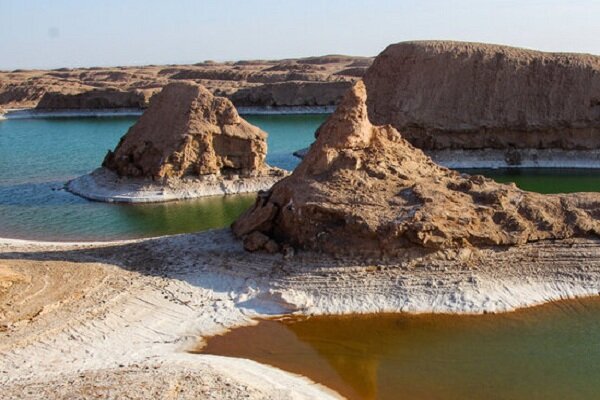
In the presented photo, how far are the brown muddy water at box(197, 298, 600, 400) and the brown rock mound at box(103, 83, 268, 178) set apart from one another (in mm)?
18335

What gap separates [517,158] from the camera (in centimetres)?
4238

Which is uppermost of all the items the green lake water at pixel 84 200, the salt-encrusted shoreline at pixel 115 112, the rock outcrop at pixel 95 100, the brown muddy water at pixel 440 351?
the rock outcrop at pixel 95 100

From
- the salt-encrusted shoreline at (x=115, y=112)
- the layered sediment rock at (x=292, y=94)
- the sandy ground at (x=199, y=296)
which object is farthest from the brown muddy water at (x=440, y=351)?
the layered sediment rock at (x=292, y=94)

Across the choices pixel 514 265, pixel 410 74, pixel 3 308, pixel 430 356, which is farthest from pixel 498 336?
pixel 410 74

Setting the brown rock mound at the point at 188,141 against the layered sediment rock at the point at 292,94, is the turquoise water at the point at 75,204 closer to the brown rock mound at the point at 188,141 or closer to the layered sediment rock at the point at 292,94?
the brown rock mound at the point at 188,141

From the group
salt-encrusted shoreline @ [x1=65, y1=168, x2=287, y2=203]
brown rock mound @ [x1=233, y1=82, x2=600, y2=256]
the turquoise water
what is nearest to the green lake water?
the turquoise water

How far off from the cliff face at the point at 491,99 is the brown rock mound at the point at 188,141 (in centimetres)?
1307

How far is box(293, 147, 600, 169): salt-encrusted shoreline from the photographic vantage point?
137 feet

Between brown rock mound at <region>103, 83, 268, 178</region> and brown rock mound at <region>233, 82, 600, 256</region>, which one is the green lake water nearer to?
brown rock mound at <region>103, 83, 268, 178</region>

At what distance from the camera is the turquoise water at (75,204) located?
90.7 feet

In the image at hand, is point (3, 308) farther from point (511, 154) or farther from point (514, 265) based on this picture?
point (511, 154)

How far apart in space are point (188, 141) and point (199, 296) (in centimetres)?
1672

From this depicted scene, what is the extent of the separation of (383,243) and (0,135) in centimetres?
5573

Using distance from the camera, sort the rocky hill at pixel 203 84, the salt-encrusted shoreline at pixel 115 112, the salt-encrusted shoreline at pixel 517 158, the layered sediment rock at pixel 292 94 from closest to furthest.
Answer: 1. the salt-encrusted shoreline at pixel 517 158
2. the salt-encrusted shoreline at pixel 115 112
3. the layered sediment rock at pixel 292 94
4. the rocky hill at pixel 203 84
